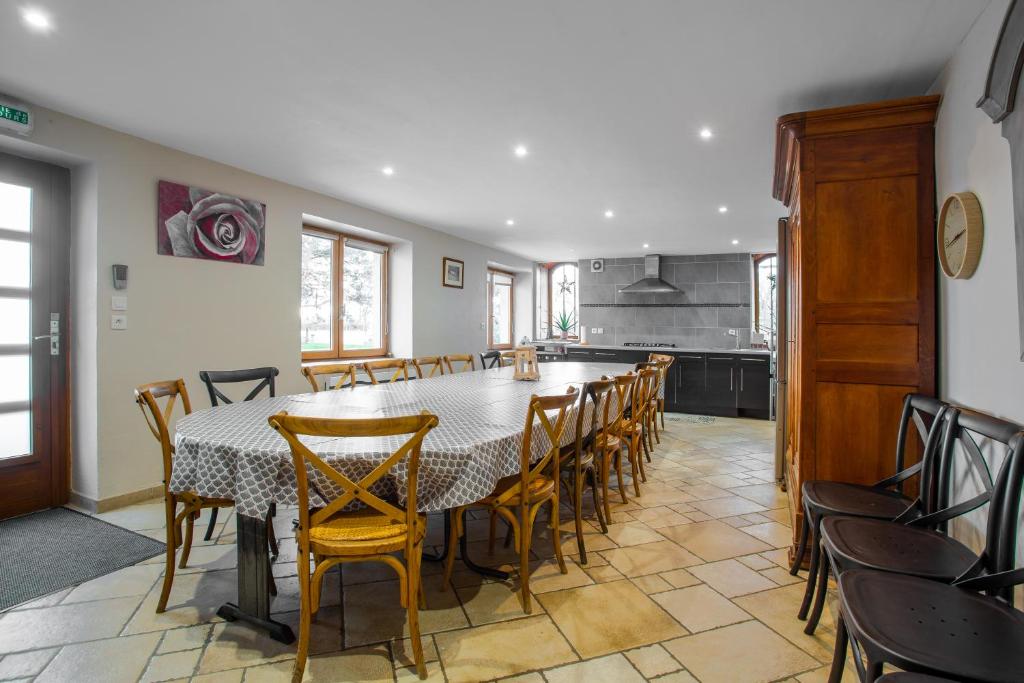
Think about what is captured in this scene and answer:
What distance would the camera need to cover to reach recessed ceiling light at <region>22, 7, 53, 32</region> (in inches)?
76.1

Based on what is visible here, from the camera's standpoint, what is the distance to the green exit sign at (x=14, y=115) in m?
2.57

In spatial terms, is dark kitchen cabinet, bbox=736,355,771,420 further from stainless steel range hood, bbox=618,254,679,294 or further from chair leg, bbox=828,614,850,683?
chair leg, bbox=828,614,850,683

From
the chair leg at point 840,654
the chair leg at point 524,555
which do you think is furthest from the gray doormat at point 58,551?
the chair leg at point 840,654

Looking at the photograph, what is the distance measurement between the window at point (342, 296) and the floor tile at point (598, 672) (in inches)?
162

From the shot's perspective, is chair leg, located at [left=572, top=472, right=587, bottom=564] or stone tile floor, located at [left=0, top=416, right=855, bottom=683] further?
chair leg, located at [left=572, top=472, right=587, bottom=564]

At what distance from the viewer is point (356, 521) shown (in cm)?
164

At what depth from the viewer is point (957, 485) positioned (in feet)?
6.56

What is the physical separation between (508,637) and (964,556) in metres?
1.45

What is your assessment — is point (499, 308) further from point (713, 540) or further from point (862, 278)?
point (862, 278)

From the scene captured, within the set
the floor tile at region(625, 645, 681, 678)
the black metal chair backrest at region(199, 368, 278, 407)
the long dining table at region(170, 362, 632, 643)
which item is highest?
the black metal chair backrest at region(199, 368, 278, 407)

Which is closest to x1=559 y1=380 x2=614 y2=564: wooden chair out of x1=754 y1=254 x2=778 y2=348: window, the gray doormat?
the gray doormat

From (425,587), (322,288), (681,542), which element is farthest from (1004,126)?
(322,288)

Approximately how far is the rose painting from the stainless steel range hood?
18.5ft

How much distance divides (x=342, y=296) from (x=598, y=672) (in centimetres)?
459
